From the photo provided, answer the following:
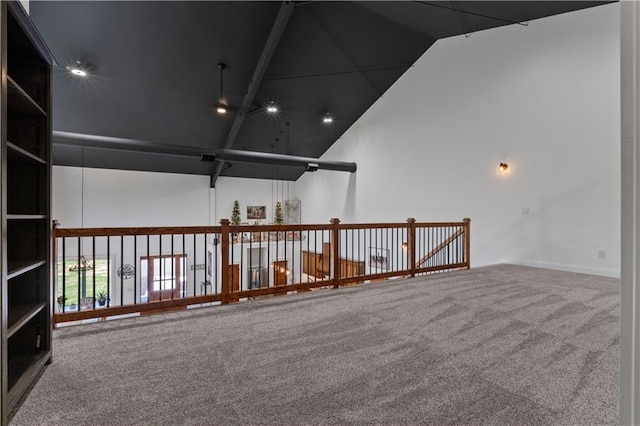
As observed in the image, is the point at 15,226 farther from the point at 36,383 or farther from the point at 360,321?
the point at 360,321

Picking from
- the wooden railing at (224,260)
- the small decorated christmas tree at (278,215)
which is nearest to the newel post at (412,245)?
the wooden railing at (224,260)

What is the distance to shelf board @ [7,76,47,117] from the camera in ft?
5.05

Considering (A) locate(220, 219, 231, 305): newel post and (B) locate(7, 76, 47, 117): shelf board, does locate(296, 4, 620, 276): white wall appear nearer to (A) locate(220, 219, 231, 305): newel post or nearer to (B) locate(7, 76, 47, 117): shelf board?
(A) locate(220, 219, 231, 305): newel post

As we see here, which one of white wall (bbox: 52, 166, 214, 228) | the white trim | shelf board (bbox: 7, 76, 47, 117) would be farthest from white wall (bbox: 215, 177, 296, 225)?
the white trim

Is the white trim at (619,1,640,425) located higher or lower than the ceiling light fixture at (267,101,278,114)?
lower

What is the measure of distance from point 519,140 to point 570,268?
2522 millimetres

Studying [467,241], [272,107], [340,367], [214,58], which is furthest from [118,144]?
[467,241]

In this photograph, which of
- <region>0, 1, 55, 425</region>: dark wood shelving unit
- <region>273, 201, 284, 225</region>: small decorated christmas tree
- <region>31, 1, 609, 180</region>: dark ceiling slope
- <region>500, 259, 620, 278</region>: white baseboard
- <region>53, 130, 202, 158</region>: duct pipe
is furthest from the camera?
<region>273, 201, 284, 225</region>: small decorated christmas tree

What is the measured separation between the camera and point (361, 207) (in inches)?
377

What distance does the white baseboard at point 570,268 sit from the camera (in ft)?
15.5

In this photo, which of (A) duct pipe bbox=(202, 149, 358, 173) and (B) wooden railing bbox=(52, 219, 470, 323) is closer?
(B) wooden railing bbox=(52, 219, 470, 323)

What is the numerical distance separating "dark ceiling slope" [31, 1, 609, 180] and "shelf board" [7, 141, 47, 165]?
14.8 feet

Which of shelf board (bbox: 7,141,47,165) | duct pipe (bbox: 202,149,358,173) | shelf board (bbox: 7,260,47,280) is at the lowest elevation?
shelf board (bbox: 7,260,47,280)

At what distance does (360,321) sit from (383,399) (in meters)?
1.16
